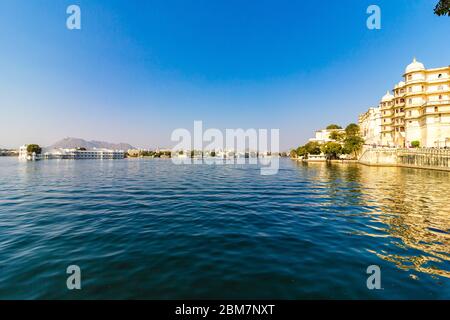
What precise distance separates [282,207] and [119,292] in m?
12.2

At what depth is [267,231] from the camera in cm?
1045

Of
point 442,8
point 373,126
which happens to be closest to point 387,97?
point 373,126

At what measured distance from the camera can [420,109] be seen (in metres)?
63.7

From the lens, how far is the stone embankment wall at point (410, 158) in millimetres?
44625

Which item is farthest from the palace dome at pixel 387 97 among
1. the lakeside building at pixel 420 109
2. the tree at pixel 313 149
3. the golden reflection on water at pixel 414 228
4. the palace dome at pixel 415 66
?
the golden reflection on water at pixel 414 228

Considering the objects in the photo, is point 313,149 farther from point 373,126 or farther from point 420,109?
point 420,109

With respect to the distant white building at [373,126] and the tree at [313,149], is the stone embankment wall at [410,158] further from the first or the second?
the tree at [313,149]

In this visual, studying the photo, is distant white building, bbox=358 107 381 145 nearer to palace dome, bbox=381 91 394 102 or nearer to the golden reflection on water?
palace dome, bbox=381 91 394 102

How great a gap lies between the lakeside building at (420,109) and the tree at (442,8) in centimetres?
6124

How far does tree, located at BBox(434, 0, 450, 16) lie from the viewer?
9.98 m

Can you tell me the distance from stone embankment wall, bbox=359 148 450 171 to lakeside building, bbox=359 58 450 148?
6.52 metres

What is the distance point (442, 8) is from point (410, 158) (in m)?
60.6
